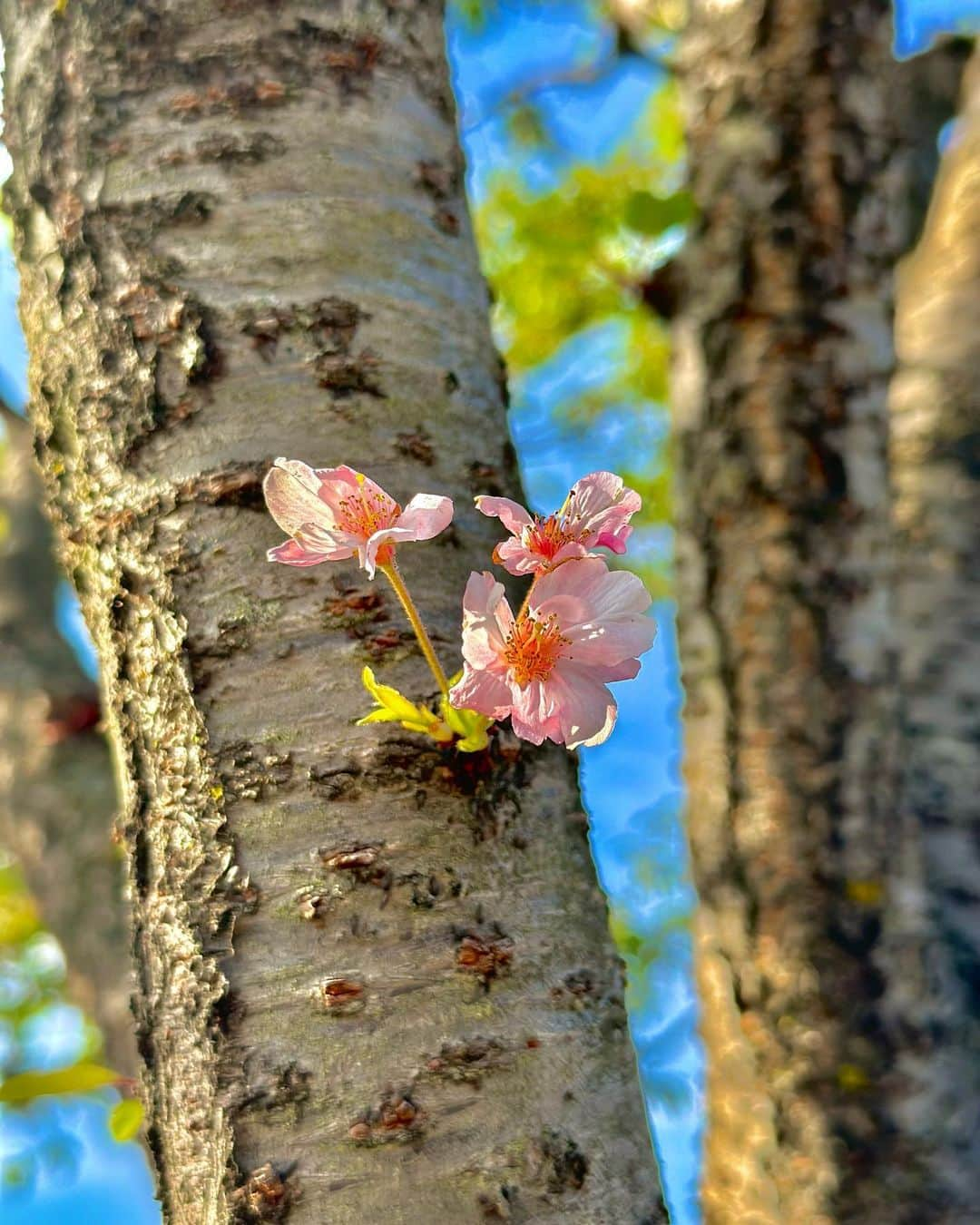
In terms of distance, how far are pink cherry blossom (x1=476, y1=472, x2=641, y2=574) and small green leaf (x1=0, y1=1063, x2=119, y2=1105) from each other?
3.08 ft

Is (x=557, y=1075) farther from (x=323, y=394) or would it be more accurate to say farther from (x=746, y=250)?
(x=746, y=250)

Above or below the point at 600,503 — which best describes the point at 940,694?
above

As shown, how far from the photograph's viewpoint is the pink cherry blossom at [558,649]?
81 cm

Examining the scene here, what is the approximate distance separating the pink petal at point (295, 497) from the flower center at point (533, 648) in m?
0.20

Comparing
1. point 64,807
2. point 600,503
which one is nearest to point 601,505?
point 600,503

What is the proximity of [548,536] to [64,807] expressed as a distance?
2492mm

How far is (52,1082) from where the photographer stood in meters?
1.27

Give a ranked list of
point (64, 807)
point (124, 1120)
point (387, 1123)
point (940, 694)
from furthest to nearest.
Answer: point (64, 807) < point (940, 694) < point (124, 1120) < point (387, 1123)

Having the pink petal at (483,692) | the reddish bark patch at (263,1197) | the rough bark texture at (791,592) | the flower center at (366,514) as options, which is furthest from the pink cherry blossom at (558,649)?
the rough bark texture at (791,592)

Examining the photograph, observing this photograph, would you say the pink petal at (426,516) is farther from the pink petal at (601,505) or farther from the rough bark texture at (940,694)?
the rough bark texture at (940,694)

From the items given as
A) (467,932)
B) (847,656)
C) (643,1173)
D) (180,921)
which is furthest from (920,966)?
(180,921)

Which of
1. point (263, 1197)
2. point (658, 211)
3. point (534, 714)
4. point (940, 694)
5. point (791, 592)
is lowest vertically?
point (263, 1197)

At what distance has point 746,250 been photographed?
92.0 inches

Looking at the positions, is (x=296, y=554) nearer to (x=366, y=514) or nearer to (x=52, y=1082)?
(x=366, y=514)
